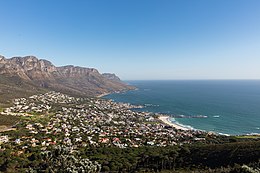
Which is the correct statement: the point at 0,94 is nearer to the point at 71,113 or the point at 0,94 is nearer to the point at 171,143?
the point at 71,113

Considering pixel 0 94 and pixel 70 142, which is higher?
pixel 0 94

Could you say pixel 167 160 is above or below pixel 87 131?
above

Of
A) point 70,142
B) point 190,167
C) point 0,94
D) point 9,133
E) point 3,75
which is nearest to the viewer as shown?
point 190,167

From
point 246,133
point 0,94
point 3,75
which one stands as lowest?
point 246,133

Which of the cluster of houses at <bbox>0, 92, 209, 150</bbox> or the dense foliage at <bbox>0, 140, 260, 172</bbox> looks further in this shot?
the cluster of houses at <bbox>0, 92, 209, 150</bbox>

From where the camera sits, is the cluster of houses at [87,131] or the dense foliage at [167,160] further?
the cluster of houses at [87,131]

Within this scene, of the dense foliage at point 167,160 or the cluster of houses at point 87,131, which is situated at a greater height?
the dense foliage at point 167,160

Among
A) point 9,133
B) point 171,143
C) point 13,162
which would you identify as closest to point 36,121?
point 9,133

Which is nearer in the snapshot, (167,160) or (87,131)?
(167,160)
